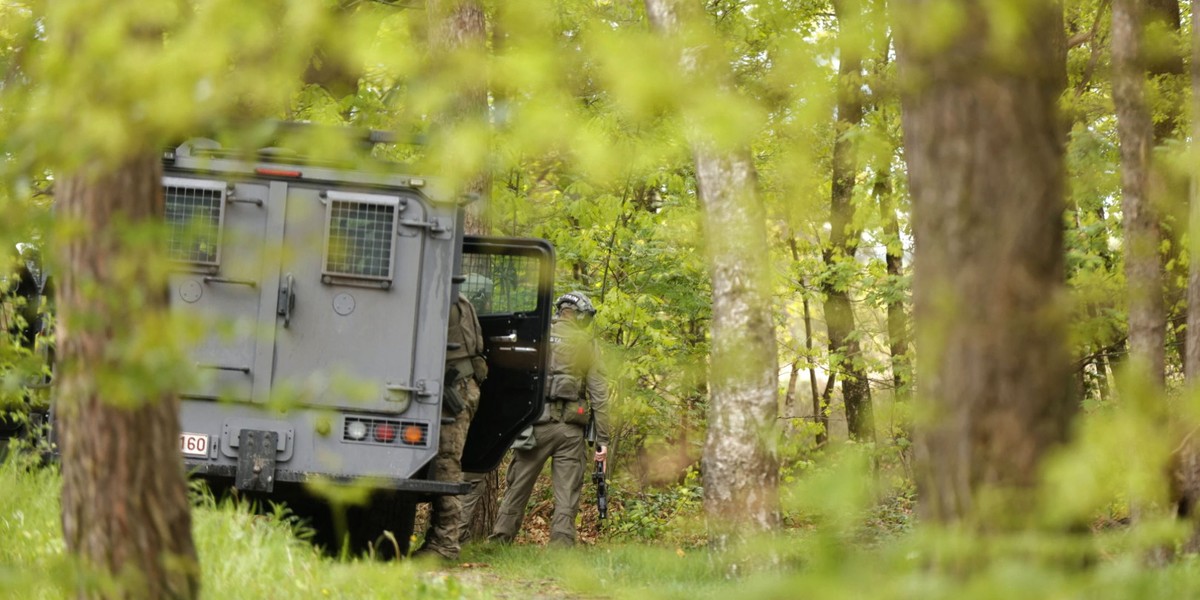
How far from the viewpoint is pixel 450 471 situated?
371 inches

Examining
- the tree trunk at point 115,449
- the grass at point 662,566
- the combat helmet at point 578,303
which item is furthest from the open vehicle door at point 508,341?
the tree trunk at point 115,449

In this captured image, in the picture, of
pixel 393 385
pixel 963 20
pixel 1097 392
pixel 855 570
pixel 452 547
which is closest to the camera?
pixel 855 570

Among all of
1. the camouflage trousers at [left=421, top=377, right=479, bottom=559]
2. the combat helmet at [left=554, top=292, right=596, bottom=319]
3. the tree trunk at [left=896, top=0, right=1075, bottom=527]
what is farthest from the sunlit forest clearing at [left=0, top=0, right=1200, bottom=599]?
the combat helmet at [left=554, top=292, right=596, bottom=319]

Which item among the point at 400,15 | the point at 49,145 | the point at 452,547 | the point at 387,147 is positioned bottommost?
the point at 452,547

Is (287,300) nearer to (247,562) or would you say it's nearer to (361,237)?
(361,237)

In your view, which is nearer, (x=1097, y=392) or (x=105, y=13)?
(x=105, y=13)

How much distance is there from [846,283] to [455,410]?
7542 mm

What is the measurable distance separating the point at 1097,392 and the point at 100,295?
575 inches

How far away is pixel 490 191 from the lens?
456 inches

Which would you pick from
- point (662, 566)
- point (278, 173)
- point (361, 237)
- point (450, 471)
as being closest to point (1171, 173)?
point (662, 566)

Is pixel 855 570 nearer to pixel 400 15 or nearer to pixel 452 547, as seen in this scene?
pixel 452 547

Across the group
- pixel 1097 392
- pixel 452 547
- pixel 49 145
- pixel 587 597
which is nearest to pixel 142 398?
pixel 49 145

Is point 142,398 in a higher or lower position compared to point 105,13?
lower

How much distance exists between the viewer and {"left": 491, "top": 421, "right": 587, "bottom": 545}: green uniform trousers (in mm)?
11641
